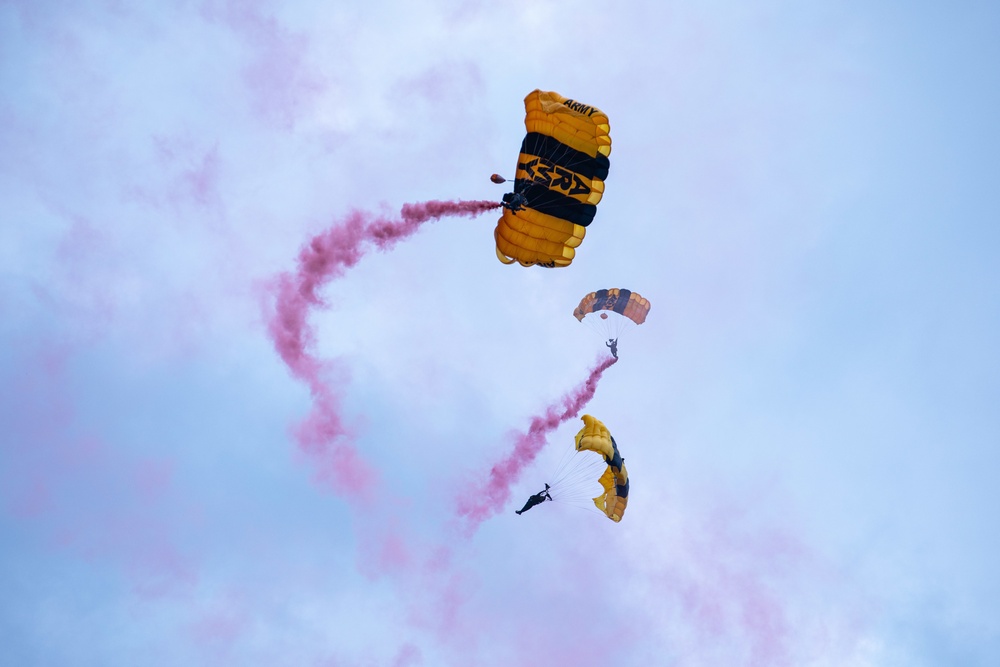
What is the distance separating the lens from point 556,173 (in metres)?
41.2

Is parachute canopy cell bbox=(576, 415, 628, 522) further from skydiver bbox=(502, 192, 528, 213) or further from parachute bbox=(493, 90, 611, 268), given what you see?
skydiver bbox=(502, 192, 528, 213)

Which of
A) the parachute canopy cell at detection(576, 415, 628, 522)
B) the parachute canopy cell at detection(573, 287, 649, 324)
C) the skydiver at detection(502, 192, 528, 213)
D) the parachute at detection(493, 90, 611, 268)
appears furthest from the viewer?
the parachute canopy cell at detection(573, 287, 649, 324)

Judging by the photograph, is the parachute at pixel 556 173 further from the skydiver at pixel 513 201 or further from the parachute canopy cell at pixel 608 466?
the parachute canopy cell at pixel 608 466

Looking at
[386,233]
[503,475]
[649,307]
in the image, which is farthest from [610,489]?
[386,233]

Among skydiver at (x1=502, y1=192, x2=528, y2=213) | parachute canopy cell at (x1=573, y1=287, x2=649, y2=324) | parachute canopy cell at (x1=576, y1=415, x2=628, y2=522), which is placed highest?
parachute canopy cell at (x1=573, y1=287, x2=649, y2=324)

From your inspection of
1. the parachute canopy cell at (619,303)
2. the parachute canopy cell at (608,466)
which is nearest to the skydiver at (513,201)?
the parachute canopy cell at (608,466)

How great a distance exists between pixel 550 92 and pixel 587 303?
12.1m

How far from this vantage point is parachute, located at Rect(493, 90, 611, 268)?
40938 mm

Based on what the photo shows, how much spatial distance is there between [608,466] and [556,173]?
37.8ft

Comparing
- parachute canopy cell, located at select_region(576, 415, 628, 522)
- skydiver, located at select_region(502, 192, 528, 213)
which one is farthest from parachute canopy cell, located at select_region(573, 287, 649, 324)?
skydiver, located at select_region(502, 192, 528, 213)

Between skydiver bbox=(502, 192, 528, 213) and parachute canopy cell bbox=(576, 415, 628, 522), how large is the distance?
9.04 meters

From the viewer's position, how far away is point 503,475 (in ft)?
160

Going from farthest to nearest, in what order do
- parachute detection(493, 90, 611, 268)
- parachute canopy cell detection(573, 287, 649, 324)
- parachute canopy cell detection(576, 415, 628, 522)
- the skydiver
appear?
parachute canopy cell detection(573, 287, 649, 324), parachute canopy cell detection(576, 415, 628, 522), parachute detection(493, 90, 611, 268), the skydiver

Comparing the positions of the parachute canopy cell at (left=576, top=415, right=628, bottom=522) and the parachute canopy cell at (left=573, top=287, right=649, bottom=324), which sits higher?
the parachute canopy cell at (left=573, top=287, right=649, bottom=324)
